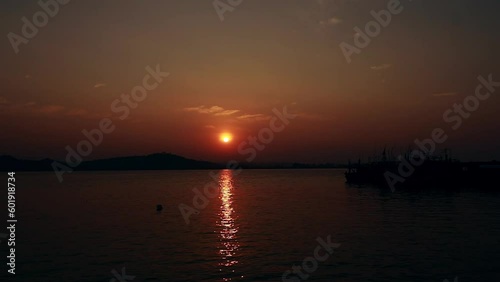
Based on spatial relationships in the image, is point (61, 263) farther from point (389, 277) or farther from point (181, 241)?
point (389, 277)

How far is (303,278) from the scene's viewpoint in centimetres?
2825

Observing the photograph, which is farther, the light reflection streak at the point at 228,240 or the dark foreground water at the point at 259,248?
the light reflection streak at the point at 228,240

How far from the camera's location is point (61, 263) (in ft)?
108

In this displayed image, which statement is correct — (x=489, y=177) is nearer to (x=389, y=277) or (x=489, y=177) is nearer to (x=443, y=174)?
(x=443, y=174)

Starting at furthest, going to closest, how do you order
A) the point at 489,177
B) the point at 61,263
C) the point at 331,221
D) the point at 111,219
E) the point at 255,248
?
1. the point at 489,177
2. the point at 111,219
3. the point at 331,221
4. the point at 255,248
5. the point at 61,263

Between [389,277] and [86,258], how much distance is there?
933 inches

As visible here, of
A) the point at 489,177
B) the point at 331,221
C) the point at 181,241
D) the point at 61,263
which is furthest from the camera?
the point at 489,177

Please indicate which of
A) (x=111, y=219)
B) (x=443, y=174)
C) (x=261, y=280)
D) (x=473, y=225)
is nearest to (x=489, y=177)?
(x=443, y=174)

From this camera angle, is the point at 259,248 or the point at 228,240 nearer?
the point at 259,248

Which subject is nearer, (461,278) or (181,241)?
(461,278)

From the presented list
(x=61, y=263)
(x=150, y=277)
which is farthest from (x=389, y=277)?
(x=61, y=263)

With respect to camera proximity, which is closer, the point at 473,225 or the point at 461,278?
the point at 461,278

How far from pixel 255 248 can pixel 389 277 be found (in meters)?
13.5

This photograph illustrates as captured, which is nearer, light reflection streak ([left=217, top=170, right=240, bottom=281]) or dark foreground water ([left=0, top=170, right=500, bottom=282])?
dark foreground water ([left=0, top=170, right=500, bottom=282])
